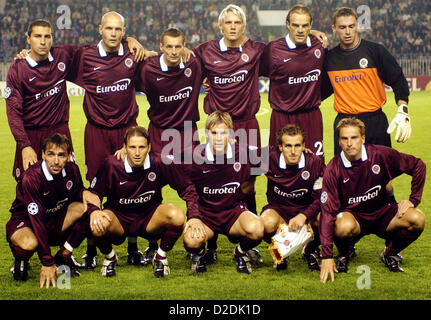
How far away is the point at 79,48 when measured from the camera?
587cm

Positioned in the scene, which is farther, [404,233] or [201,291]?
[404,233]

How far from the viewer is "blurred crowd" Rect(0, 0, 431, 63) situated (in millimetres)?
26625

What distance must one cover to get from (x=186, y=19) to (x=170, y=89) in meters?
24.0

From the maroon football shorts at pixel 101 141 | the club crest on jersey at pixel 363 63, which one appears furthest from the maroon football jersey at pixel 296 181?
the maroon football shorts at pixel 101 141

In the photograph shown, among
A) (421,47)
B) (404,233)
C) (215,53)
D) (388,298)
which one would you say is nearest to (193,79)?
(215,53)

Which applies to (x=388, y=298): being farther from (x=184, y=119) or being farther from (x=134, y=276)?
(x=184, y=119)

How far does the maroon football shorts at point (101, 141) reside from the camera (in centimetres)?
583

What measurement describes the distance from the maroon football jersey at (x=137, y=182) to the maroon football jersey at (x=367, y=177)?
3.44 ft

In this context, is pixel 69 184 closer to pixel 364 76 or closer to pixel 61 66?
pixel 61 66

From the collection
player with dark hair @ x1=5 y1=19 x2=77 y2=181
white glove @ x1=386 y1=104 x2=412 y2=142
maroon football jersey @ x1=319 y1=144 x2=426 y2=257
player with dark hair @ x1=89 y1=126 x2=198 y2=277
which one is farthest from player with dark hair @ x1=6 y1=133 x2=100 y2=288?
white glove @ x1=386 y1=104 x2=412 y2=142

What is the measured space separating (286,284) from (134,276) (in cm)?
→ 112

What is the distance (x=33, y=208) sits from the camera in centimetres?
470

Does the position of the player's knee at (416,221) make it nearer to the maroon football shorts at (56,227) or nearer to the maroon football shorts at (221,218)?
the maroon football shorts at (221,218)

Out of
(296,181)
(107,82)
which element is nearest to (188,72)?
(107,82)
